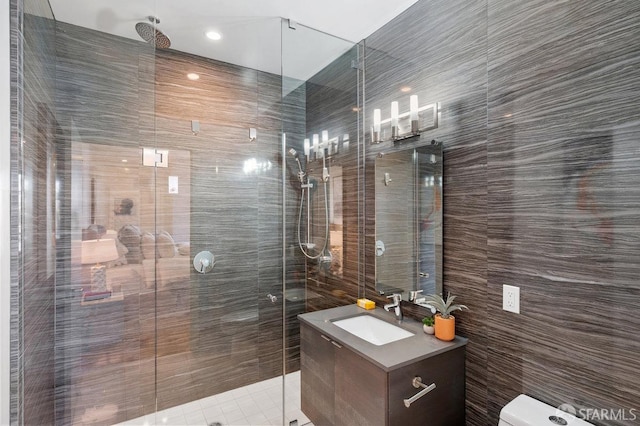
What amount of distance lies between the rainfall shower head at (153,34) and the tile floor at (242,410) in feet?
8.41

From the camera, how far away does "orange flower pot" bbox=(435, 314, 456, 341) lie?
64.5 inches

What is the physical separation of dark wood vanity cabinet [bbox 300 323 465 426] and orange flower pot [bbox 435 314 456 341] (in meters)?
0.07

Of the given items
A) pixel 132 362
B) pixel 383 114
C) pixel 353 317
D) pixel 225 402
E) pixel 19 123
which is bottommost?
pixel 225 402

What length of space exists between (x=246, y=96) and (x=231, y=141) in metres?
0.41

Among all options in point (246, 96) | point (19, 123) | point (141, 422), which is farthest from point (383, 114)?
point (141, 422)

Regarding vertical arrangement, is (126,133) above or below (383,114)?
below

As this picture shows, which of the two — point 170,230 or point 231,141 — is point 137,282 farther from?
point 231,141

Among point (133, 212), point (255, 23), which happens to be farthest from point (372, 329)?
point (255, 23)

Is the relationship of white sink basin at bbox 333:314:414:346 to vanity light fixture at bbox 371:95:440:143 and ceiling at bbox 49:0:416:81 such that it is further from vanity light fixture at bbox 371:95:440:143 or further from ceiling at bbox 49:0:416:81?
ceiling at bbox 49:0:416:81

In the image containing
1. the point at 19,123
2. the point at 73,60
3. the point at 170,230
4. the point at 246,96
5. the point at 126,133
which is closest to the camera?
the point at 19,123

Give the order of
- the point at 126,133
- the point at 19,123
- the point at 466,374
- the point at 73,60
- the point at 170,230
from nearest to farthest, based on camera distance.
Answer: the point at 19,123 → the point at 466,374 → the point at 73,60 → the point at 126,133 → the point at 170,230

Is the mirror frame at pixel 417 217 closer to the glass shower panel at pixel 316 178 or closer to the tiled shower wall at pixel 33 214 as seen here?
the glass shower panel at pixel 316 178

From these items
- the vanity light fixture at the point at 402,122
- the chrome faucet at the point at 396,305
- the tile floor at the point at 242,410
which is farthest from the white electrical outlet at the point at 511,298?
the tile floor at the point at 242,410

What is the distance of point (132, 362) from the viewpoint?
83.4 inches
